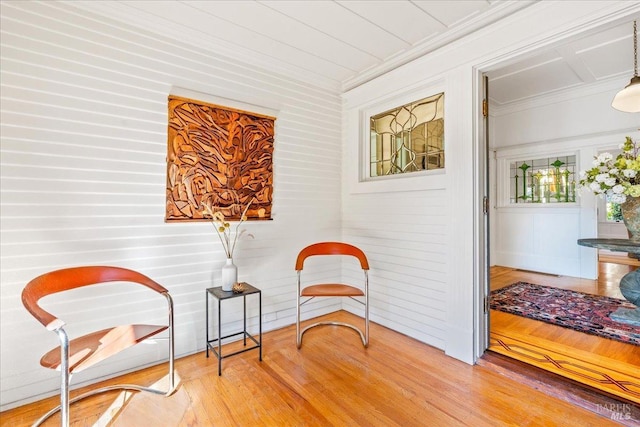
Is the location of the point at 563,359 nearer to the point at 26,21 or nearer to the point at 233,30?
the point at 233,30

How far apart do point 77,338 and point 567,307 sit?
14.2 ft

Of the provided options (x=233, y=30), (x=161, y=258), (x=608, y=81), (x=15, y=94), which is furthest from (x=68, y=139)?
(x=608, y=81)

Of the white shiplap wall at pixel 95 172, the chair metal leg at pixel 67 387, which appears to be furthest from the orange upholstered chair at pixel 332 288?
the chair metal leg at pixel 67 387

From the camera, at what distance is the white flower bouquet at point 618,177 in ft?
5.92

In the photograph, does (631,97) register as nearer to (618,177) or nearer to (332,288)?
(618,177)

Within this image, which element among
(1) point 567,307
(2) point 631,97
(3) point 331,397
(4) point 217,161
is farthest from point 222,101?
(1) point 567,307

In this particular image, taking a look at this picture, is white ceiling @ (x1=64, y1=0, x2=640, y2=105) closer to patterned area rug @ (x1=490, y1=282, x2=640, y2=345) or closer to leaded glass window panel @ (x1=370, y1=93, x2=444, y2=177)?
leaded glass window panel @ (x1=370, y1=93, x2=444, y2=177)

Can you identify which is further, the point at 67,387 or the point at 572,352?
the point at 572,352

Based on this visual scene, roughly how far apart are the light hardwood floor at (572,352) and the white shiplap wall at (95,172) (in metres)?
2.13

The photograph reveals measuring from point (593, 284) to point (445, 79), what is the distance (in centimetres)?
381

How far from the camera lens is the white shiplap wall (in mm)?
1749

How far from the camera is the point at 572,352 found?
224cm

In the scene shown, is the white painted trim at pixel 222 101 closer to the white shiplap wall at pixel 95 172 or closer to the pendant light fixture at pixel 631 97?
the white shiplap wall at pixel 95 172

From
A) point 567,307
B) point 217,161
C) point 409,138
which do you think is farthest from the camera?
point 567,307
